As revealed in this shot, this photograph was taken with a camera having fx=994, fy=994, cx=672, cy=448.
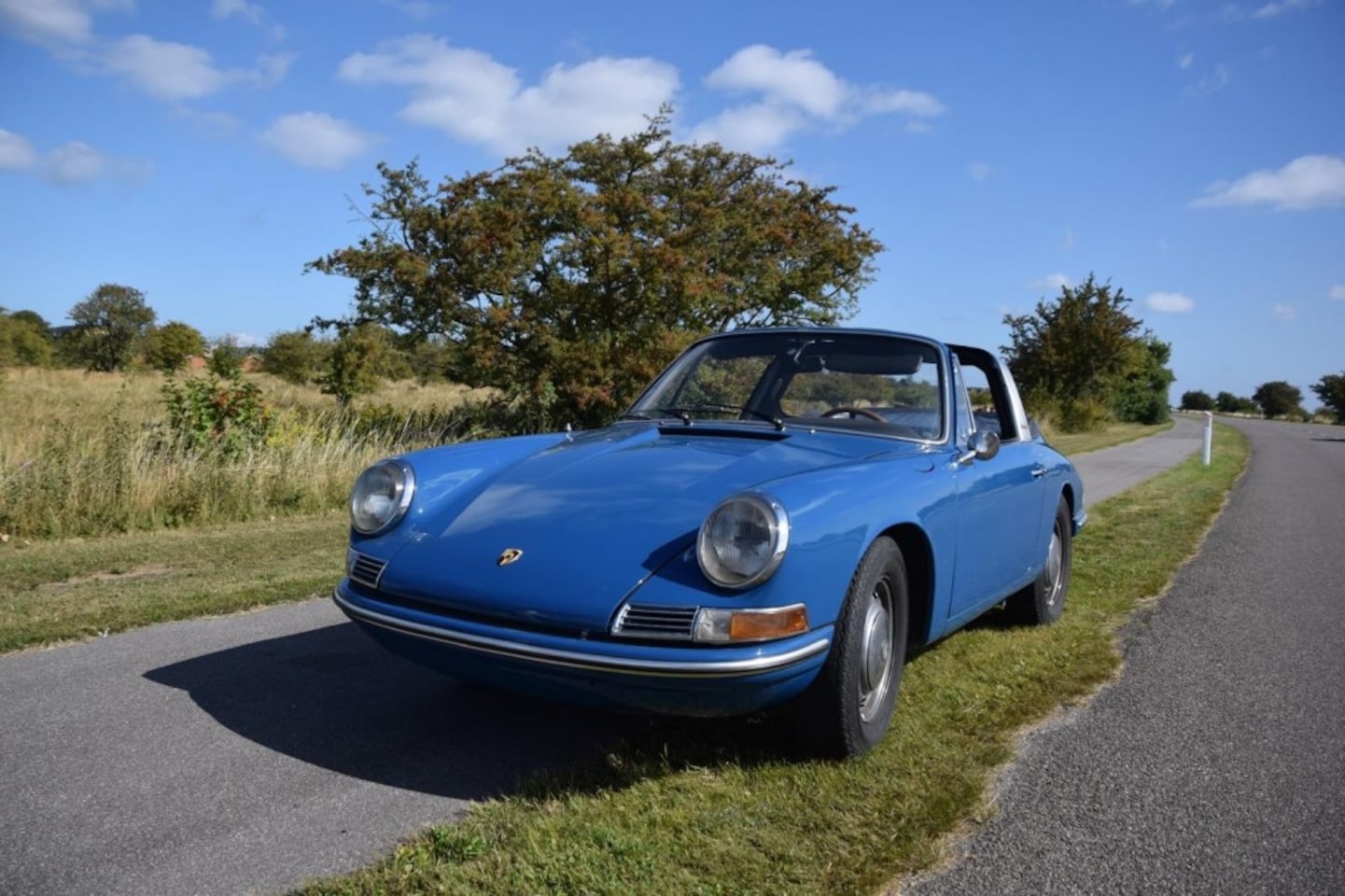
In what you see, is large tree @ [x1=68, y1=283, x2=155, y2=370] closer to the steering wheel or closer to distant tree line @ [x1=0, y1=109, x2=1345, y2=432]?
distant tree line @ [x1=0, y1=109, x2=1345, y2=432]

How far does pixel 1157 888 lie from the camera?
8.30 ft

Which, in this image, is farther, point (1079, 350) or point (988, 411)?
point (1079, 350)

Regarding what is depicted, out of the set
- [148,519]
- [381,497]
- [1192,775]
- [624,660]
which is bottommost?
[1192,775]

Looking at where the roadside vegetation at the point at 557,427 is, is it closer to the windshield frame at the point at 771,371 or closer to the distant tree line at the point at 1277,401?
the windshield frame at the point at 771,371

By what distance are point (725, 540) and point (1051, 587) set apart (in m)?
3.19

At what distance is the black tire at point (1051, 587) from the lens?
5.21 metres

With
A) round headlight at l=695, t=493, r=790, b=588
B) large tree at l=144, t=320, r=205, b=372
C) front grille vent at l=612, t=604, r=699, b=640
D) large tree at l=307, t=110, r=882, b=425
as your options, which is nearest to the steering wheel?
round headlight at l=695, t=493, r=790, b=588

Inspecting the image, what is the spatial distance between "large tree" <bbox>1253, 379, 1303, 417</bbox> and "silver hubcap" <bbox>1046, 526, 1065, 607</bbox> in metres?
86.7

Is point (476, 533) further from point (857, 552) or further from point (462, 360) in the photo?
point (462, 360)

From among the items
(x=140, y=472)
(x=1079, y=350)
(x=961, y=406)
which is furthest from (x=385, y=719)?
(x=1079, y=350)

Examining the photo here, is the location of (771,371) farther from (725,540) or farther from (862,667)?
(725,540)

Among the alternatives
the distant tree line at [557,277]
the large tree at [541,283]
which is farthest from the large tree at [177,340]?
the large tree at [541,283]

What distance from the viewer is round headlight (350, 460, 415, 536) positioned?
3656 mm

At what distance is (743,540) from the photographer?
115 inches
